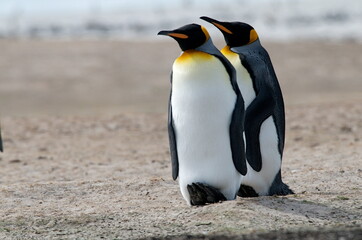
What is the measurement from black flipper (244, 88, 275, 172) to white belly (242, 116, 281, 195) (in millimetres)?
76

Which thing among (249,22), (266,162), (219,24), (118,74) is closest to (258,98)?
(266,162)

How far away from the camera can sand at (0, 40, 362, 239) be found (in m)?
5.49

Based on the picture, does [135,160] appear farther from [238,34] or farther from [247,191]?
[238,34]

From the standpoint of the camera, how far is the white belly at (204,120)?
582 cm

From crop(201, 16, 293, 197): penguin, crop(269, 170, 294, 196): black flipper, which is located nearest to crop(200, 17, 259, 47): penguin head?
crop(201, 16, 293, 197): penguin

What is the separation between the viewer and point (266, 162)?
6395mm

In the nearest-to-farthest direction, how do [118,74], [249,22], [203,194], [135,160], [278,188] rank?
[203,194] < [278,188] < [135,160] < [118,74] < [249,22]

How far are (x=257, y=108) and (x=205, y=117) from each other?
21.3 inches

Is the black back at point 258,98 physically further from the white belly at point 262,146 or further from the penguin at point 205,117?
the penguin at point 205,117

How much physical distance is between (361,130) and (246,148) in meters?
5.79

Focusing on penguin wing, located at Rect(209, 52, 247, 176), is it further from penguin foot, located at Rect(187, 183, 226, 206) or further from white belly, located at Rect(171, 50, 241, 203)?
penguin foot, located at Rect(187, 183, 226, 206)

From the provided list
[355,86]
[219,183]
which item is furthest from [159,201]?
[355,86]

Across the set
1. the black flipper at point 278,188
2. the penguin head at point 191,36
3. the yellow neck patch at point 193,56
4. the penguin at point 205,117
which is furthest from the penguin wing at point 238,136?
the black flipper at point 278,188

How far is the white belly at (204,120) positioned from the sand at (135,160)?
27 cm
